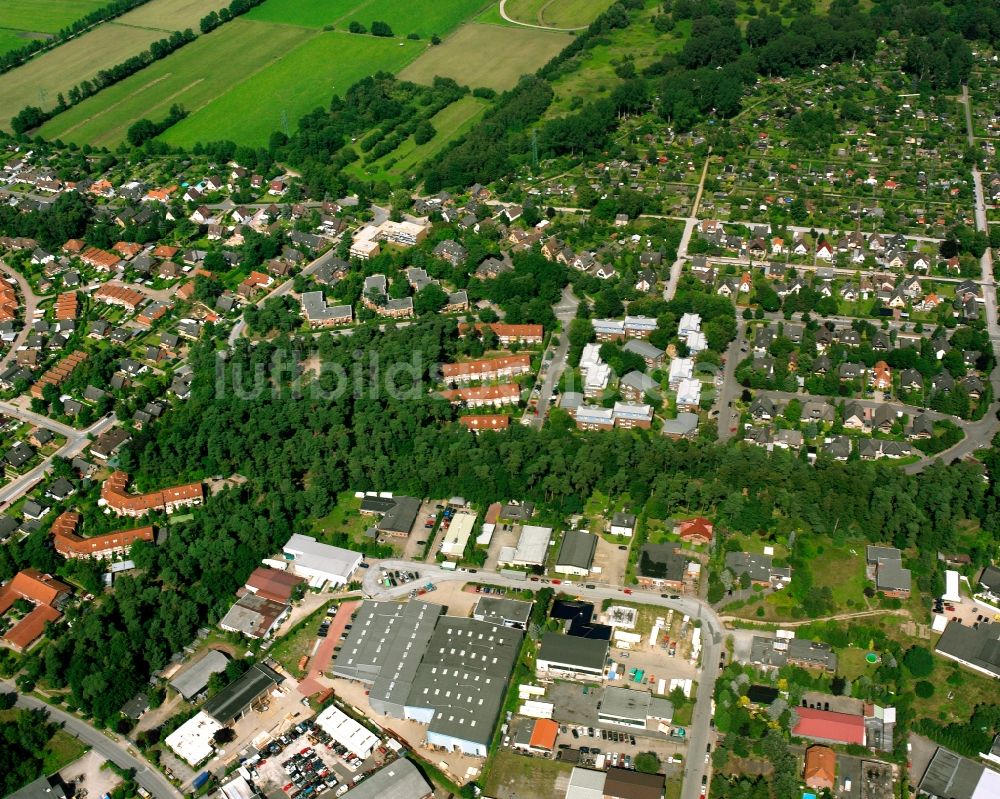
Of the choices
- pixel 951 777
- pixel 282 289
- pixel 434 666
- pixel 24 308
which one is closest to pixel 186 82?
pixel 24 308

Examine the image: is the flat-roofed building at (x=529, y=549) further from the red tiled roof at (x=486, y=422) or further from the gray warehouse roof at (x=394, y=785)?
the gray warehouse roof at (x=394, y=785)

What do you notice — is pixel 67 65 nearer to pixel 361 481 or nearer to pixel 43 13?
pixel 43 13

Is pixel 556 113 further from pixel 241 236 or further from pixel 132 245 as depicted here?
pixel 132 245

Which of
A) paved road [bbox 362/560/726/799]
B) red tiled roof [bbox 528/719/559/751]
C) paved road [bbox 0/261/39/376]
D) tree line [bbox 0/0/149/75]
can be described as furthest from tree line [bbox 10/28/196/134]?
red tiled roof [bbox 528/719/559/751]

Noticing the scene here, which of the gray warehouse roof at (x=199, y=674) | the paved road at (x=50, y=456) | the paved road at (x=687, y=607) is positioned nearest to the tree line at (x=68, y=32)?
the paved road at (x=50, y=456)

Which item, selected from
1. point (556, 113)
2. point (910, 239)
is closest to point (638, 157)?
point (556, 113)

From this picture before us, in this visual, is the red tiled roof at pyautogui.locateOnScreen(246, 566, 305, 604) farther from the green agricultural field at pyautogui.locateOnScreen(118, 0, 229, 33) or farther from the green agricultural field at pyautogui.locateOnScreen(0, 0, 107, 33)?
the green agricultural field at pyautogui.locateOnScreen(0, 0, 107, 33)
